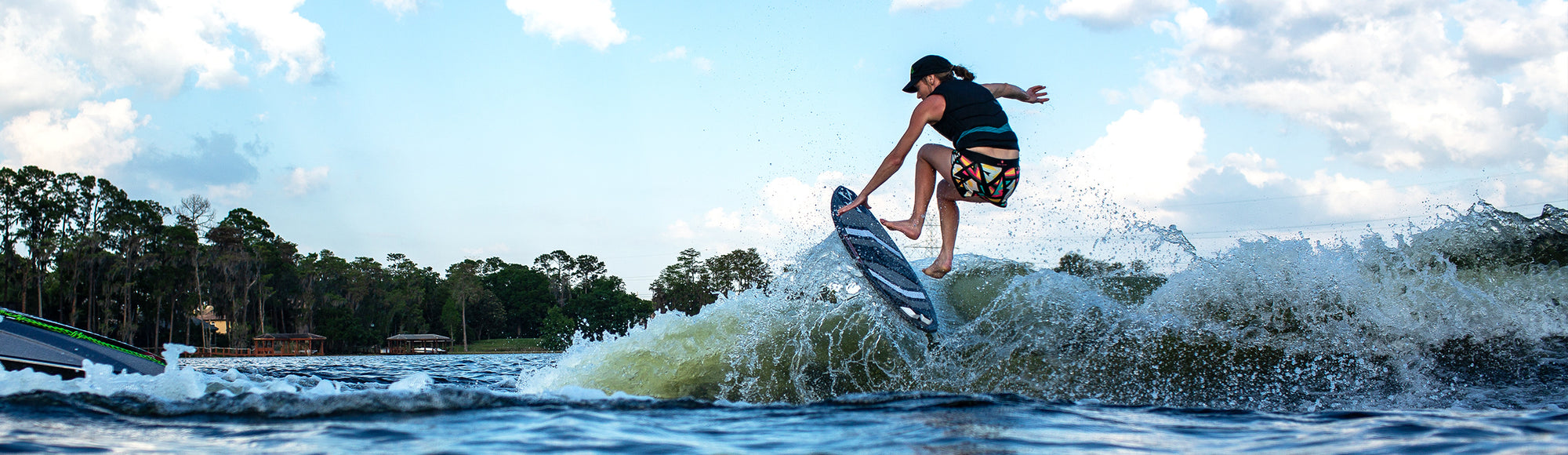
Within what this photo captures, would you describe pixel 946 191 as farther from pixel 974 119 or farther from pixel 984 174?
pixel 974 119

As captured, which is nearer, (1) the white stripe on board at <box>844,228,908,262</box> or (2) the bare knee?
(2) the bare knee

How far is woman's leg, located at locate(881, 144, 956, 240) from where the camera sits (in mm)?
5391

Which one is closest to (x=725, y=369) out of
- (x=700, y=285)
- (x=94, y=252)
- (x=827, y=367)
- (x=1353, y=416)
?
(x=827, y=367)

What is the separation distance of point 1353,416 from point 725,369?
3.33m

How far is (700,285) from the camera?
87500 millimetres

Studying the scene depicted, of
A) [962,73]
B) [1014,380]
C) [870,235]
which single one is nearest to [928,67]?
[962,73]

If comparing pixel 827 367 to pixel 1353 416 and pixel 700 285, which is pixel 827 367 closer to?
pixel 1353 416

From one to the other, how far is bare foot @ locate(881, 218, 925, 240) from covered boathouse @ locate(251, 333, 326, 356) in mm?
57279

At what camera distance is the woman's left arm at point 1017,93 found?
573cm

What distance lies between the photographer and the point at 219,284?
5641 centimetres

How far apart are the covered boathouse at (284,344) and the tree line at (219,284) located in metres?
1.12

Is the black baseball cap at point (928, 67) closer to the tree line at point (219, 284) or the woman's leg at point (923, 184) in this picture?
the woman's leg at point (923, 184)

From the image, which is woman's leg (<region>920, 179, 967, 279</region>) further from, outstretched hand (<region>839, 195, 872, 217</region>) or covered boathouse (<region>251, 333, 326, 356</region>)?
covered boathouse (<region>251, 333, 326, 356</region>)

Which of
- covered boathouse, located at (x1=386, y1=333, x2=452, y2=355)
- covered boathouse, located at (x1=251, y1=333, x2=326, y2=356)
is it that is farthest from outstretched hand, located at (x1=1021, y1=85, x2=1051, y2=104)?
covered boathouse, located at (x1=386, y1=333, x2=452, y2=355)
